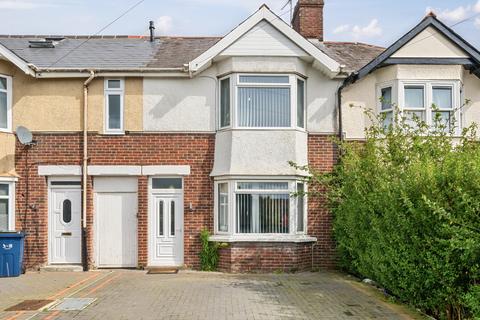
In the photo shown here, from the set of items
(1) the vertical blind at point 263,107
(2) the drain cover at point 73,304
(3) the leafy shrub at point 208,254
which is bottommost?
(2) the drain cover at point 73,304

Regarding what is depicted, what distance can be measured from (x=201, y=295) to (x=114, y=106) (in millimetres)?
6970

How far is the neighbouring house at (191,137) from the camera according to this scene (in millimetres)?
16500

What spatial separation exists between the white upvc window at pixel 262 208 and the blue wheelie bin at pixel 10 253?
208 inches

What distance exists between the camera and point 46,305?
1128cm

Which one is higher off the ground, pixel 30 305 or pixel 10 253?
pixel 10 253

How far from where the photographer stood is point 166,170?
16.8 metres

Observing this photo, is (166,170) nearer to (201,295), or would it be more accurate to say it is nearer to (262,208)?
(262,208)

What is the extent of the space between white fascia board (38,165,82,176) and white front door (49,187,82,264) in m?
0.47

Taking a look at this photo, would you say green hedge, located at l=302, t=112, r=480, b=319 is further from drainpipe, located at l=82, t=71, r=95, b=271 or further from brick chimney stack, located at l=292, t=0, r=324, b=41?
drainpipe, located at l=82, t=71, r=95, b=271

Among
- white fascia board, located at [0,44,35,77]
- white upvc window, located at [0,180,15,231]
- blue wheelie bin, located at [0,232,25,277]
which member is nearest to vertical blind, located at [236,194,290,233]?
blue wheelie bin, located at [0,232,25,277]

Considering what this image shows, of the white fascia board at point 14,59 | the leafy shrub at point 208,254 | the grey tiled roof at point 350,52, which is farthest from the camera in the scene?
the grey tiled roof at point 350,52

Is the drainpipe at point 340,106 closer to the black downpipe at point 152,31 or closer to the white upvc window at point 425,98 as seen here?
the white upvc window at point 425,98

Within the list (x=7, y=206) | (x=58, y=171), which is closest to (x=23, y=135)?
(x=58, y=171)

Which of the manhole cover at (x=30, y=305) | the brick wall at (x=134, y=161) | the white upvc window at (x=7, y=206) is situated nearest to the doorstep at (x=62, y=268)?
the brick wall at (x=134, y=161)
